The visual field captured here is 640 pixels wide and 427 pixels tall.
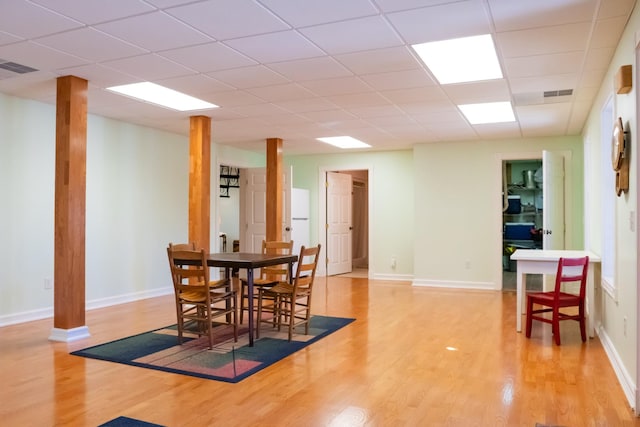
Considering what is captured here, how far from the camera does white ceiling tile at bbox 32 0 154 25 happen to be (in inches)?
123

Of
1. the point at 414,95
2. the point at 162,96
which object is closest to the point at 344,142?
the point at 414,95

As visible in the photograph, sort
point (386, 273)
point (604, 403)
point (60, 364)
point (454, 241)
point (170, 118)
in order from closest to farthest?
1. point (604, 403)
2. point (60, 364)
3. point (170, 118)
4. point (454, 241)
5. point (386, 273)

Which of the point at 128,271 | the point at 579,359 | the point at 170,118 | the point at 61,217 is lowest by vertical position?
the point at 579,359

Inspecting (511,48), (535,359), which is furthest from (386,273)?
(511,48)

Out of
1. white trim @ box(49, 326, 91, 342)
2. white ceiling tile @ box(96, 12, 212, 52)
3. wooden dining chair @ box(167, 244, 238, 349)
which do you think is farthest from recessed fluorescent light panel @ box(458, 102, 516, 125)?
white trim @ box(49, 326, 91, 342)

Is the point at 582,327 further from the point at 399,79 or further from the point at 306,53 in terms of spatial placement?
the point at 306,53

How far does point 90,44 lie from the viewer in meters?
3.89

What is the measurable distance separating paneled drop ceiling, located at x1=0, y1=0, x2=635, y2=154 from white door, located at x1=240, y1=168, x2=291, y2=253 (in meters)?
2.65

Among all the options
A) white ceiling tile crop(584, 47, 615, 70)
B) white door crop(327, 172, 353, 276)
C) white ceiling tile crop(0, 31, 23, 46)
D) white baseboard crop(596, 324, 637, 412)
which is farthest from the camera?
white door crop(327, 172, 353, 276)

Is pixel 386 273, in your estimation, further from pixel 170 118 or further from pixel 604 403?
pixel 604 403

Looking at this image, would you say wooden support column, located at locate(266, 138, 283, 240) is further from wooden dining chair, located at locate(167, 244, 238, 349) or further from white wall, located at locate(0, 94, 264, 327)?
wooden dining chair, located at locate(167, 244, 238, 349)

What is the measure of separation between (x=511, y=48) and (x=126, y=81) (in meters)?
3.55

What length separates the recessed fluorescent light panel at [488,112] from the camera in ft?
19.6

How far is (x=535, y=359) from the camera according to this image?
413 centimetres
